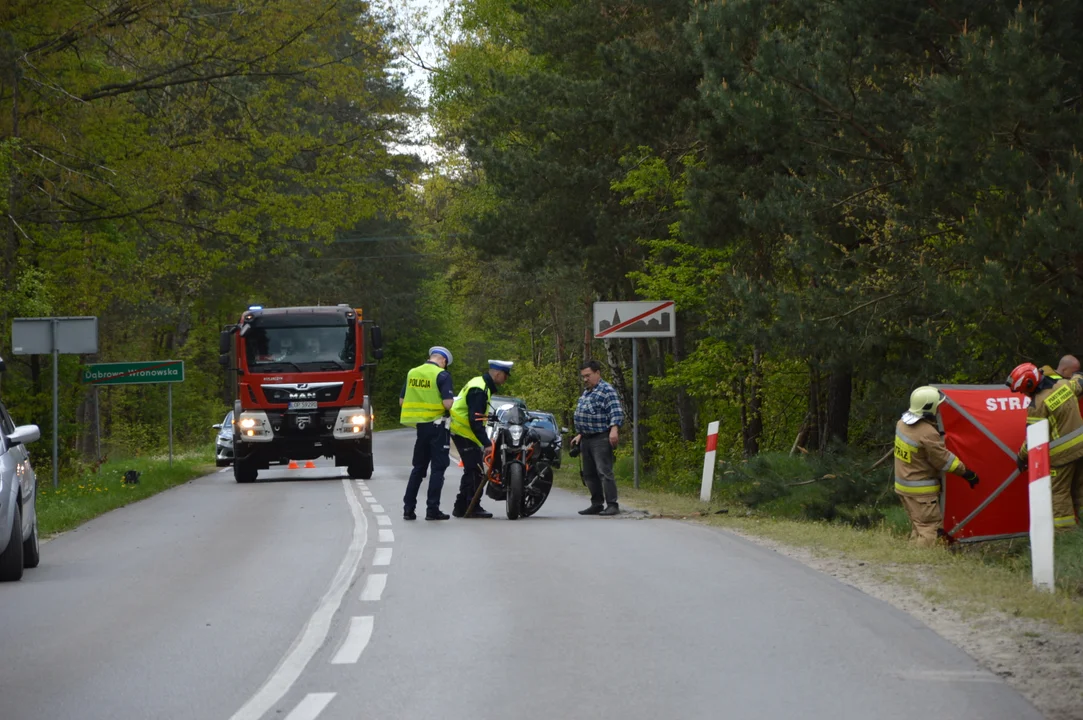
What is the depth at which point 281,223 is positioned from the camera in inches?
1031

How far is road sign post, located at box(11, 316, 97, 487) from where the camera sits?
72.5 feet

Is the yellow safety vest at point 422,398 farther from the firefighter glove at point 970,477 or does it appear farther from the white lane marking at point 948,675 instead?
the white lane marking at point 948,675

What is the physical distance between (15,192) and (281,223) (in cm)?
476

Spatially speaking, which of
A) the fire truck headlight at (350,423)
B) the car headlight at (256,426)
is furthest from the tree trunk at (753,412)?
the car headlight at (256,426)

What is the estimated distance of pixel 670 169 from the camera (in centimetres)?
2786

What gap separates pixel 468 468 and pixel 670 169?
1201 cm

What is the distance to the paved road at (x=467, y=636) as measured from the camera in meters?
6.71

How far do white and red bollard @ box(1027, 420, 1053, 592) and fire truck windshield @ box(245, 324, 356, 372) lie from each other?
17.8 m

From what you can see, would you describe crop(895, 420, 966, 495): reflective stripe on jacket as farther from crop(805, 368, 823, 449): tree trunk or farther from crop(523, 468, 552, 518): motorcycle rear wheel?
crop(805, 368, 823, 449): tree trunk

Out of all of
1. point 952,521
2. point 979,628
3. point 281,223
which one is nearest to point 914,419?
point 952,521

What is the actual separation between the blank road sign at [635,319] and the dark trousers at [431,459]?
6354mm

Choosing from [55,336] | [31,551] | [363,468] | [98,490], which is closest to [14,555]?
[31,551]

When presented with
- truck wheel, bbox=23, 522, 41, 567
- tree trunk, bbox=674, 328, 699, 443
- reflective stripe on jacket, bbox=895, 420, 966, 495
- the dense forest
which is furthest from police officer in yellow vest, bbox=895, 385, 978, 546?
tree trunk, bbox=674, 328, 699, 443

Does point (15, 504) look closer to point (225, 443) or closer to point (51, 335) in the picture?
point (51, 335)
